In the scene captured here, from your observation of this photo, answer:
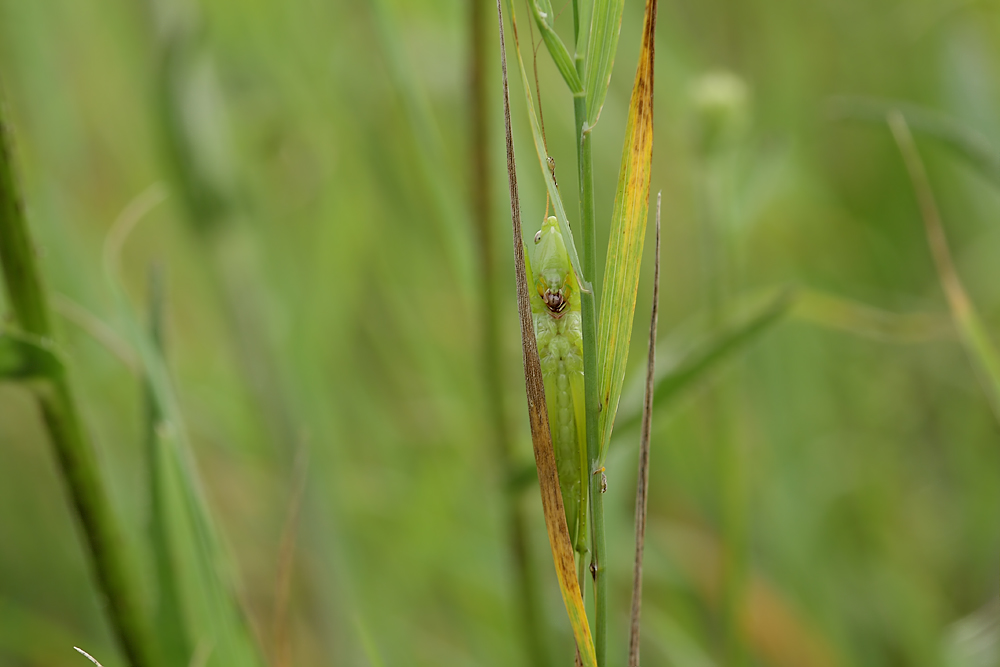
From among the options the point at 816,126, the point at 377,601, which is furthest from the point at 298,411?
the point at 816,126

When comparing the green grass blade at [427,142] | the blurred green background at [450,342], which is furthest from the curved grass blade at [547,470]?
the green grass blade at [427,142]

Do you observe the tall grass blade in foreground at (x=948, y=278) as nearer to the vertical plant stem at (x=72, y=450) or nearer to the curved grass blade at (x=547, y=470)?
the curved grass blade at (x=547, y=470)

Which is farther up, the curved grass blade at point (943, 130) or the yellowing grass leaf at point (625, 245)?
the curved grass blade at point (943, 130)

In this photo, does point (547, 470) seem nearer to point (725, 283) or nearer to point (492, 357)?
point (492, 357)

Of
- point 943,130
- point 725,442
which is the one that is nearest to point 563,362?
point 943,130

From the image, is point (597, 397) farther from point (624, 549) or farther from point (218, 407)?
point (218, 407)

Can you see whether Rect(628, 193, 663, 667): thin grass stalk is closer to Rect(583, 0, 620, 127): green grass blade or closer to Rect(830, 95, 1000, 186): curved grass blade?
Rect(583, 0, 620, 127): green grass blade

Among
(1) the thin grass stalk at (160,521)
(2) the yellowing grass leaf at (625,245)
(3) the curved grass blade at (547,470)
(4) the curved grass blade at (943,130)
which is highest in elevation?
(4) the curved grass blade at (943,130)
